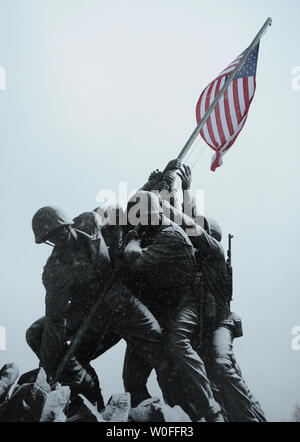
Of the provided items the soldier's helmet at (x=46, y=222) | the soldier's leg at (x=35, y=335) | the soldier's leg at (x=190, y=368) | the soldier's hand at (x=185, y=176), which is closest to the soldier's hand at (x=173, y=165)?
the soldier's hand at (x=185, y=176)

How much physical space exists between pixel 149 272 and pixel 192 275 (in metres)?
0.61

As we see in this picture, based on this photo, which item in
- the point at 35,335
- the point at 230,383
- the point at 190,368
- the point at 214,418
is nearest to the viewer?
the point at 214,418

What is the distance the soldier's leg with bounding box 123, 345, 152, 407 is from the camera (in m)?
5.88

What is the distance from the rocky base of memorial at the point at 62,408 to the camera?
400cm

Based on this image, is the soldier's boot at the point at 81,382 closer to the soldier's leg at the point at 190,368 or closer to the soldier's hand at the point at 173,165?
the soldier's leg at the point at 190,368

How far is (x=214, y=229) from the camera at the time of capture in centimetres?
695

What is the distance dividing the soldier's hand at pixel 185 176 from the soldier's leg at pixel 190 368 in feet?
8.36

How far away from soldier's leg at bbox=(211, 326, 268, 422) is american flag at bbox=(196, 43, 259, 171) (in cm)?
446

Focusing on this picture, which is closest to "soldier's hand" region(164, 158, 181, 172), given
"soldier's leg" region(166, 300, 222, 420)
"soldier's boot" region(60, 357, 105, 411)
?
"soldier's leg" region(166, 300, 222, 420)

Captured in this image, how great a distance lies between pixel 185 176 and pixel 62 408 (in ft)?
14.5

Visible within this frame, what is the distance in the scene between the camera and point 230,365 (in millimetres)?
5324

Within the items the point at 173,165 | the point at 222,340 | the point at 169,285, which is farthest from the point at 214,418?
the point at 173,165

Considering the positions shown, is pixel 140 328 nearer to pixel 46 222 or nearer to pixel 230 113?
pixel 46 222
